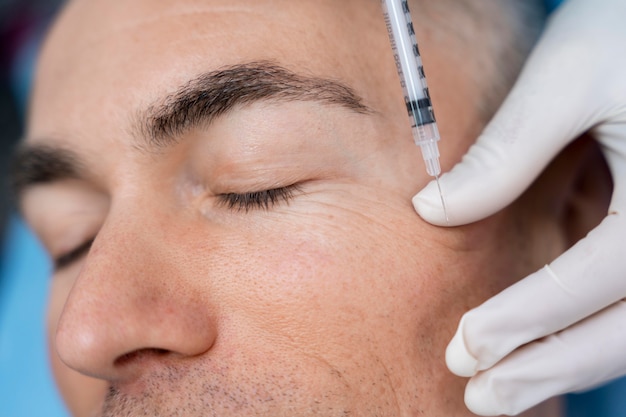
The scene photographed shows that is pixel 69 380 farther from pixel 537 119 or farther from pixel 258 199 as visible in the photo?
pixel 537 119

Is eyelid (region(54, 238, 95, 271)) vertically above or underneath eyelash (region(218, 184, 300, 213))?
underneath

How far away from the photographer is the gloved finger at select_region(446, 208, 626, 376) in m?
0.91

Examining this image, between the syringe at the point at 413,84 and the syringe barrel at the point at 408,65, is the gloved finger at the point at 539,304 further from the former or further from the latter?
the syringe barrel at the point at 408,65

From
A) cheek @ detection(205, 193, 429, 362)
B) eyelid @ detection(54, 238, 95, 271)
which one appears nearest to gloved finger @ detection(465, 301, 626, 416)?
cheek @ detection(205, 193, 429, 362)

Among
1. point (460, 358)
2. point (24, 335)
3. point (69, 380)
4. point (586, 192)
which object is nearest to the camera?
Answer: point (460, 358)

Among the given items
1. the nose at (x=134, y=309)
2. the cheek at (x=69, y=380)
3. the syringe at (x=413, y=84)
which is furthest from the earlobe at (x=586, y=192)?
the cheek at (x=69, y=380)

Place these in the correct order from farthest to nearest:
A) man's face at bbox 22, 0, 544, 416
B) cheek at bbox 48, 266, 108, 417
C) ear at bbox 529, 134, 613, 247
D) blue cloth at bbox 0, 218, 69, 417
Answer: blue cloth at bbox 0, 218, 69, 417, ear at bbox 529, 134, 613, 247, cheek at bbox 48, 266, 108, 417, man's face at bbox 22, 0, 544, 416

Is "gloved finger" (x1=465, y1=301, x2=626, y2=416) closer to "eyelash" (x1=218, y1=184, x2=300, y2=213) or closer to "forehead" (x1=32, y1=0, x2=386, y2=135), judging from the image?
"eyelash" (x1=218, y1=184, x2=300, y2=213)

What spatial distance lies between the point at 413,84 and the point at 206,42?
1.13 ft

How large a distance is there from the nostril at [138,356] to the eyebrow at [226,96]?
318 mm

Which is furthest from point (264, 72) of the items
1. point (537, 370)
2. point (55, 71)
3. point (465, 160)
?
point (537, 370)

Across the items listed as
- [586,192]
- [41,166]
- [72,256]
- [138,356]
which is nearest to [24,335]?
[72,256]

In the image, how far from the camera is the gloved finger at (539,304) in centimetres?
91

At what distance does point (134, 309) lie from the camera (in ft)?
3.02
